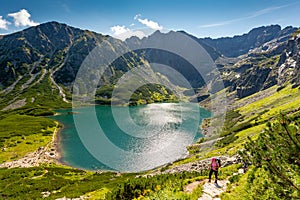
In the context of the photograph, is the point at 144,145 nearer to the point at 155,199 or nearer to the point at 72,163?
the point at 72,163

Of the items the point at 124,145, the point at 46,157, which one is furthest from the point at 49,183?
the point at 124,145

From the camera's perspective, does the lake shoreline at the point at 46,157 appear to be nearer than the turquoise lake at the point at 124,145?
Yes

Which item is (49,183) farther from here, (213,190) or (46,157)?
(213,190)

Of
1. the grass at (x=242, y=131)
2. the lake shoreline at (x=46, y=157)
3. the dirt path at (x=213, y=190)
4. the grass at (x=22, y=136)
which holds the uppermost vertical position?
the dirt path at (x=213, y=190)

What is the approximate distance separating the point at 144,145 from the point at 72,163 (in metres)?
27.0

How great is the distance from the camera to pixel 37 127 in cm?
11350

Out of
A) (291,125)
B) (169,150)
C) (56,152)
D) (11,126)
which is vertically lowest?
(169,150)

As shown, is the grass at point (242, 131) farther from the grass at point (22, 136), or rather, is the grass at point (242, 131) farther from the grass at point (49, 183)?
the grass at point (22, 136)

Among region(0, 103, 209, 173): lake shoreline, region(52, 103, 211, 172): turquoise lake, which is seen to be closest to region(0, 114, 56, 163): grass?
region(0, 103, 209, 173): lake shoreline

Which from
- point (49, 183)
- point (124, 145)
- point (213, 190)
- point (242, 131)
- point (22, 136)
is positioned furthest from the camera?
point (22, 136)

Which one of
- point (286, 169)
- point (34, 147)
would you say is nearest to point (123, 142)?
point (34, 147)

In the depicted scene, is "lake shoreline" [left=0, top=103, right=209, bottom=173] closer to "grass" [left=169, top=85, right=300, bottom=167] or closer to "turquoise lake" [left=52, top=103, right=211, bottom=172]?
"turquoise lake" [left=52, top=103, right=211, bottom=172]

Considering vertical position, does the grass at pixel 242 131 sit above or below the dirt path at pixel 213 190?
below

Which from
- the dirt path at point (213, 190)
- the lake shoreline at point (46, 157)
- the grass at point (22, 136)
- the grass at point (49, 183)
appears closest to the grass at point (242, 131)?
the lake shoreline at point (46, 157)
